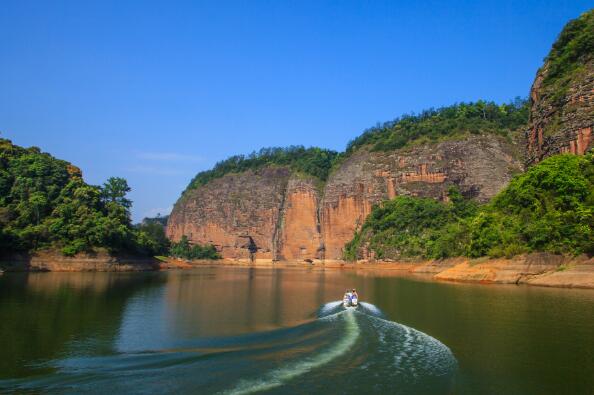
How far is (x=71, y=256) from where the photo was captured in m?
63.5

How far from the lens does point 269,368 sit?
13.1 meters

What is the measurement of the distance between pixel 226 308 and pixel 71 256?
45357 mm

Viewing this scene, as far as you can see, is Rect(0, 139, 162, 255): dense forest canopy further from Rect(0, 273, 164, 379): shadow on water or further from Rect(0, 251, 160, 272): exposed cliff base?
Rect(0, 273, 164, 379): shadow on water

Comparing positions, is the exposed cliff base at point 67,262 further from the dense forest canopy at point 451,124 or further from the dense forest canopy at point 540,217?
the dense forest canopy at point 451,124

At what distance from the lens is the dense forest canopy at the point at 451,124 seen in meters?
109

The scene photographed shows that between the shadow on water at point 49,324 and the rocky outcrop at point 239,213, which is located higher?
the rocky outcrop at point 239,213

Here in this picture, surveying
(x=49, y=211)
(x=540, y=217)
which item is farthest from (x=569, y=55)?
(x=49, y=211)

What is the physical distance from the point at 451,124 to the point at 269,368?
109m

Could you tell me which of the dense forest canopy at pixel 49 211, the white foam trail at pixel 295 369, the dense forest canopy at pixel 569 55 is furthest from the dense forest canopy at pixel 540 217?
the dense forest canopy at pixel 49 211

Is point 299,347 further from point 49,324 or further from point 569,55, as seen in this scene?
point 569,55

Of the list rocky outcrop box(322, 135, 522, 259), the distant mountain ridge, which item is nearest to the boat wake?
the distant mountain ridge

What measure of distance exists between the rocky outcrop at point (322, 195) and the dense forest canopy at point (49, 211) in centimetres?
6119

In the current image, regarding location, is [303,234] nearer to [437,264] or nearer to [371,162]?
[371,162]

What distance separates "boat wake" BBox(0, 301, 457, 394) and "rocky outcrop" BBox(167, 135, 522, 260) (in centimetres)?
8761
